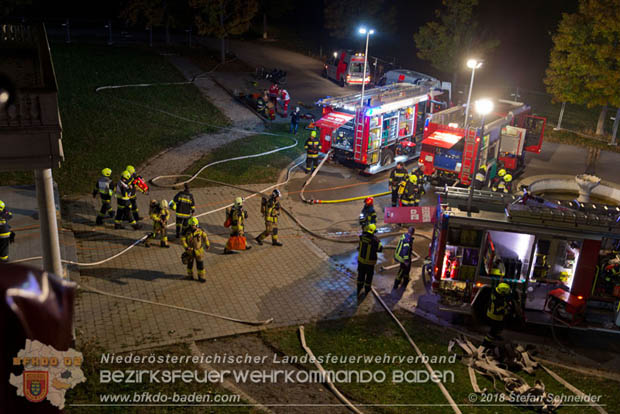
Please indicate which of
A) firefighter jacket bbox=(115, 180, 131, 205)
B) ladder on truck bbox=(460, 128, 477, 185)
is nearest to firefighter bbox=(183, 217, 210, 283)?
firefighter jacket bbox=(115, 180, 131, 205)

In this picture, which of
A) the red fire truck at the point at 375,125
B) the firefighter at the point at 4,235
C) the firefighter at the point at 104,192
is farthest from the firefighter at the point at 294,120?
the firefighter at the point at 4,235

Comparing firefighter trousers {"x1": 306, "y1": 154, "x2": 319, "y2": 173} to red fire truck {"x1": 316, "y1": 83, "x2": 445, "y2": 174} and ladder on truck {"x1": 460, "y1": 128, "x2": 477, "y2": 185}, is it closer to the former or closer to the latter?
red fire truck {"x1": 316, "y1": 83, "x2": 445, "y2": 174}

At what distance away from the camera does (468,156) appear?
18781 millimetres

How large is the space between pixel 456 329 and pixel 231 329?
4.59m

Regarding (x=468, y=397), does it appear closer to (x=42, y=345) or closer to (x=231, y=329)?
(x=231, y=329)

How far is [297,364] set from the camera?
402 inches

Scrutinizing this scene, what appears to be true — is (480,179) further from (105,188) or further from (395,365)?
(105,188)

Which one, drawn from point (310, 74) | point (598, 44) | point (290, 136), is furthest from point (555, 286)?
point (310, 74)

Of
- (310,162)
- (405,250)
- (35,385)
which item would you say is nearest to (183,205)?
(405,250)

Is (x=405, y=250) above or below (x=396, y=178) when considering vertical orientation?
below

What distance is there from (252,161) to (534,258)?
1191 cm

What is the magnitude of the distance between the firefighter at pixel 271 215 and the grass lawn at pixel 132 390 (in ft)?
17.1

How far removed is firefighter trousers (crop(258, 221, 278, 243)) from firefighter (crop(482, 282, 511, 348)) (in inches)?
241

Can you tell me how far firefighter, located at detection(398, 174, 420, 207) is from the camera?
1623cm
